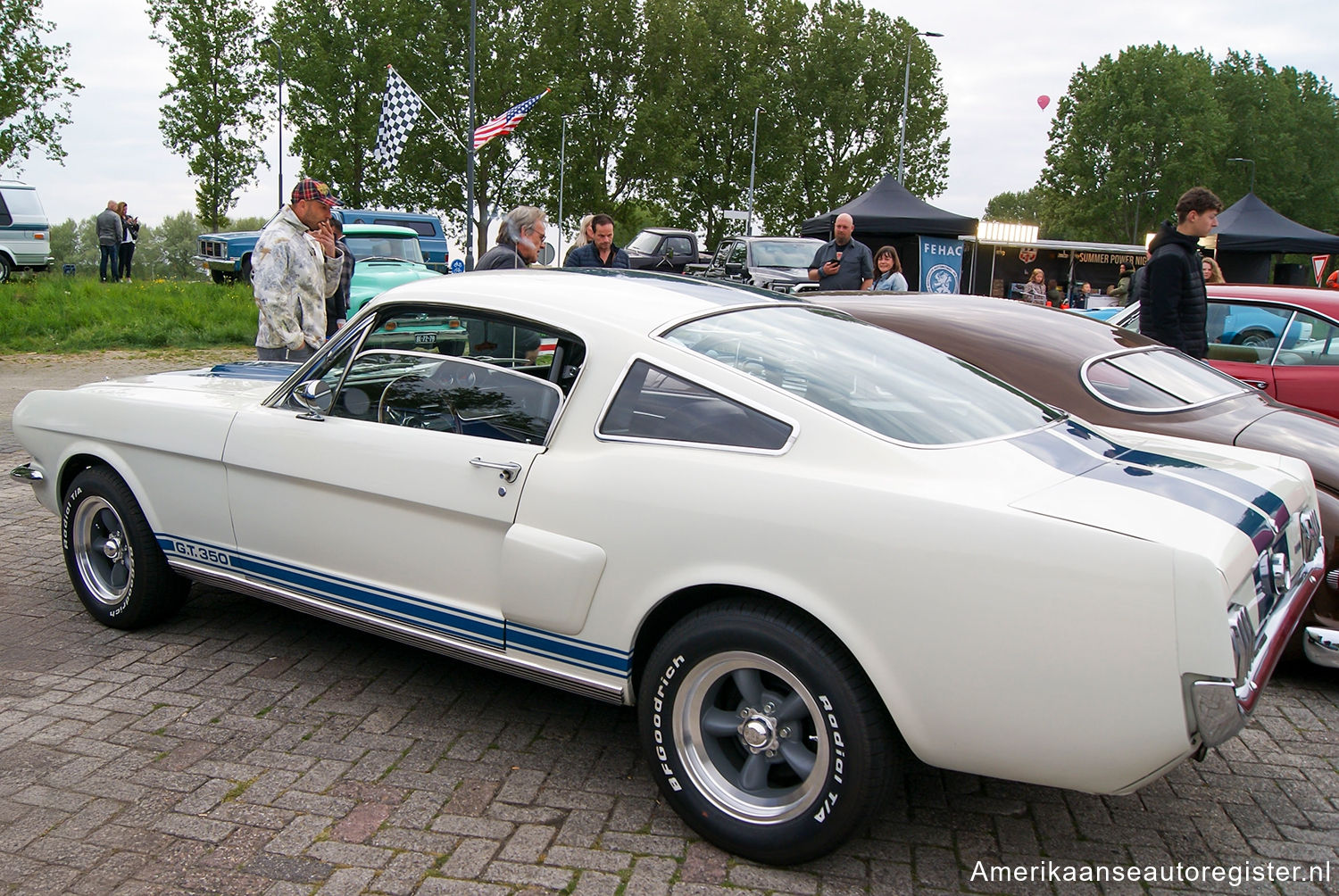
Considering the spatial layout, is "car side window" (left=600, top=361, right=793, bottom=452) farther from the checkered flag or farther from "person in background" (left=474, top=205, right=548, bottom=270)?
the checkered flag

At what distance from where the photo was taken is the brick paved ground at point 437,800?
8.41ft

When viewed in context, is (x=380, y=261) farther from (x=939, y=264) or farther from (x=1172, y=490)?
(x=1172, y=490)

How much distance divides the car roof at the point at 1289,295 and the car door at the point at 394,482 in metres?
5.15

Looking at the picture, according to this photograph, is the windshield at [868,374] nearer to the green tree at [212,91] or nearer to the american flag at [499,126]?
the american flag at [499,126]

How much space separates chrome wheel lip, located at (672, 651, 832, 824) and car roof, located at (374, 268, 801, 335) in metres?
0.98

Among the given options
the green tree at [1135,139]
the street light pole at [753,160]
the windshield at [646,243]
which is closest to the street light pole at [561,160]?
the street light pole at [753,160]

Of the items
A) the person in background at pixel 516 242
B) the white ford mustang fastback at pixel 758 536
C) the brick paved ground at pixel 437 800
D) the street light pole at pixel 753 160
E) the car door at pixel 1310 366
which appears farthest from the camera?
the street light pole at pixel 753 160

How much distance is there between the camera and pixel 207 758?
3141 mm

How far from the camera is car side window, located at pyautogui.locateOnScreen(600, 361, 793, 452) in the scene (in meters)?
2.67

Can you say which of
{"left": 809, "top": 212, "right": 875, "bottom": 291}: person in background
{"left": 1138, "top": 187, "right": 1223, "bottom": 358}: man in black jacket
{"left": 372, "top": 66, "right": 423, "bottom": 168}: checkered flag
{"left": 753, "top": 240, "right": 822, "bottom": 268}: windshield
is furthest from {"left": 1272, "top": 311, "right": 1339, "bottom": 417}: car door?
{"left": 372, "top": 66, "right": 423, "bottom": 168}: checkered flag

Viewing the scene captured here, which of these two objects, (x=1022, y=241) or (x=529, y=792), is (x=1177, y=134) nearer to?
(x=1022, y=241)

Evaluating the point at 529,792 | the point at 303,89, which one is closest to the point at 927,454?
the point at 529,792

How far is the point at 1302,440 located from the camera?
412 cm

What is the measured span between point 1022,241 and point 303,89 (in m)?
26.0
